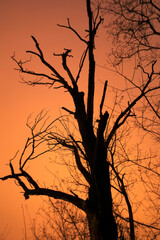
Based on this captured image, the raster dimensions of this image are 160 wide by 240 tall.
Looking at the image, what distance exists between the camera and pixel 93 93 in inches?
185

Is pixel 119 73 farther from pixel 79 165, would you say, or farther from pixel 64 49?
pixel 79 165

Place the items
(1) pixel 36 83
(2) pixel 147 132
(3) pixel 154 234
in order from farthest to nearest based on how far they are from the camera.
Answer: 1. (3) pixel 154 234
2. (2) pixel 147 132
3. (1) pixel 36 83

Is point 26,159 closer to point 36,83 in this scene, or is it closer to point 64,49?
point 36,83

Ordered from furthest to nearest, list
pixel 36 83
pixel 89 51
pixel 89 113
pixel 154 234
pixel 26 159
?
1. pixel 154 234
2. pixel 36 83
3. pixel 89 51
4. pixel 89 113
5. pixel 26 159

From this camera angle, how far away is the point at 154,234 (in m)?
6.61

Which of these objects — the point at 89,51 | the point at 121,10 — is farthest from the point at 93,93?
the point at 121,10

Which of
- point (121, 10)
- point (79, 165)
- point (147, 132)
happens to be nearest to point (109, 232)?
point (79, 165)

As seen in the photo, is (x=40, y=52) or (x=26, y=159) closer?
(x=26, y=159)

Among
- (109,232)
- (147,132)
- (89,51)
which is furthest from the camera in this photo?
(147,132)

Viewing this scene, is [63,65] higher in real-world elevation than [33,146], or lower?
higher

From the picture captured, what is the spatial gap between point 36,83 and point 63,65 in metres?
0.86

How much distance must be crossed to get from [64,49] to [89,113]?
1.60 meters

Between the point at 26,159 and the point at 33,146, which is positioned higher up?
the point at 33,146

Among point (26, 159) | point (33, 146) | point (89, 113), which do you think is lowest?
point (26, 159)
